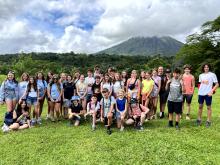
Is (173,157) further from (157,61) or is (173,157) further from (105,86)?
(157,61)

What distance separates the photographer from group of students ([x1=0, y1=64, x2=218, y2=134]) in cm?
1243

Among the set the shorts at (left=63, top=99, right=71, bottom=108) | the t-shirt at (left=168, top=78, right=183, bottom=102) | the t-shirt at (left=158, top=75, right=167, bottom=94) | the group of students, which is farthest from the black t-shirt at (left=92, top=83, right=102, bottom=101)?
the t-shirt at (left=168, top=78, right=183, bottom=102)

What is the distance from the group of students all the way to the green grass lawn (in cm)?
64

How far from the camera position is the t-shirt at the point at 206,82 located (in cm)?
1231

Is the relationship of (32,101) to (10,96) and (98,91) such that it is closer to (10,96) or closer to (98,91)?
(10,96)

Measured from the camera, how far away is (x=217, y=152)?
967 centimetres

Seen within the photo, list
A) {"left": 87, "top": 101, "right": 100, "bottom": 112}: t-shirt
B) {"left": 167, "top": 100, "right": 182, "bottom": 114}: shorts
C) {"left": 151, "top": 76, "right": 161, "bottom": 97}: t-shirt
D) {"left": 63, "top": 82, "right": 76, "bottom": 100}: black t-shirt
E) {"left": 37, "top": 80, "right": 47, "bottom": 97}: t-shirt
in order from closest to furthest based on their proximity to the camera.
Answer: {"left": 167, "top": 100, "right": 182, "bottom": 114}: shorts, {"left": 87, "top": 101, "right": 100, "bottom": 112}: t-shirt, {"left": 151, "top": 76, "right": 161, "bottom": 97}: t-shirt, {"left": 37, "top": 80, "right": 47, "bottom": 97}: t-shirt, {"left": 63, "top": 82, "right": 76, "bottom": 100}: black t-shirt

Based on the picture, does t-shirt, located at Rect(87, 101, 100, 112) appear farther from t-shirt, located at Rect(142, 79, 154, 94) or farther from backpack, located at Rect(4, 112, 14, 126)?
backpack, located at Rect(4, 112, 14, 126)

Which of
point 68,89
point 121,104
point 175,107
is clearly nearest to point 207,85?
point 175,107

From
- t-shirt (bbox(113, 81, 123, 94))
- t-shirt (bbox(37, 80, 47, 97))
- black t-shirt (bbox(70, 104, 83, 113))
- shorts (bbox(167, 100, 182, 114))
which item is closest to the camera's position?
shorts (bbox(167, 100, 182, 114))

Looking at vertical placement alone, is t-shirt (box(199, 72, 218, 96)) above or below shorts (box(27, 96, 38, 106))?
above

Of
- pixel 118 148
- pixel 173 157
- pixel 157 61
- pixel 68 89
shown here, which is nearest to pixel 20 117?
pixel 68 89

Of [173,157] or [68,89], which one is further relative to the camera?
[68,89]

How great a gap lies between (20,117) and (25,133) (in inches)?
52.0
